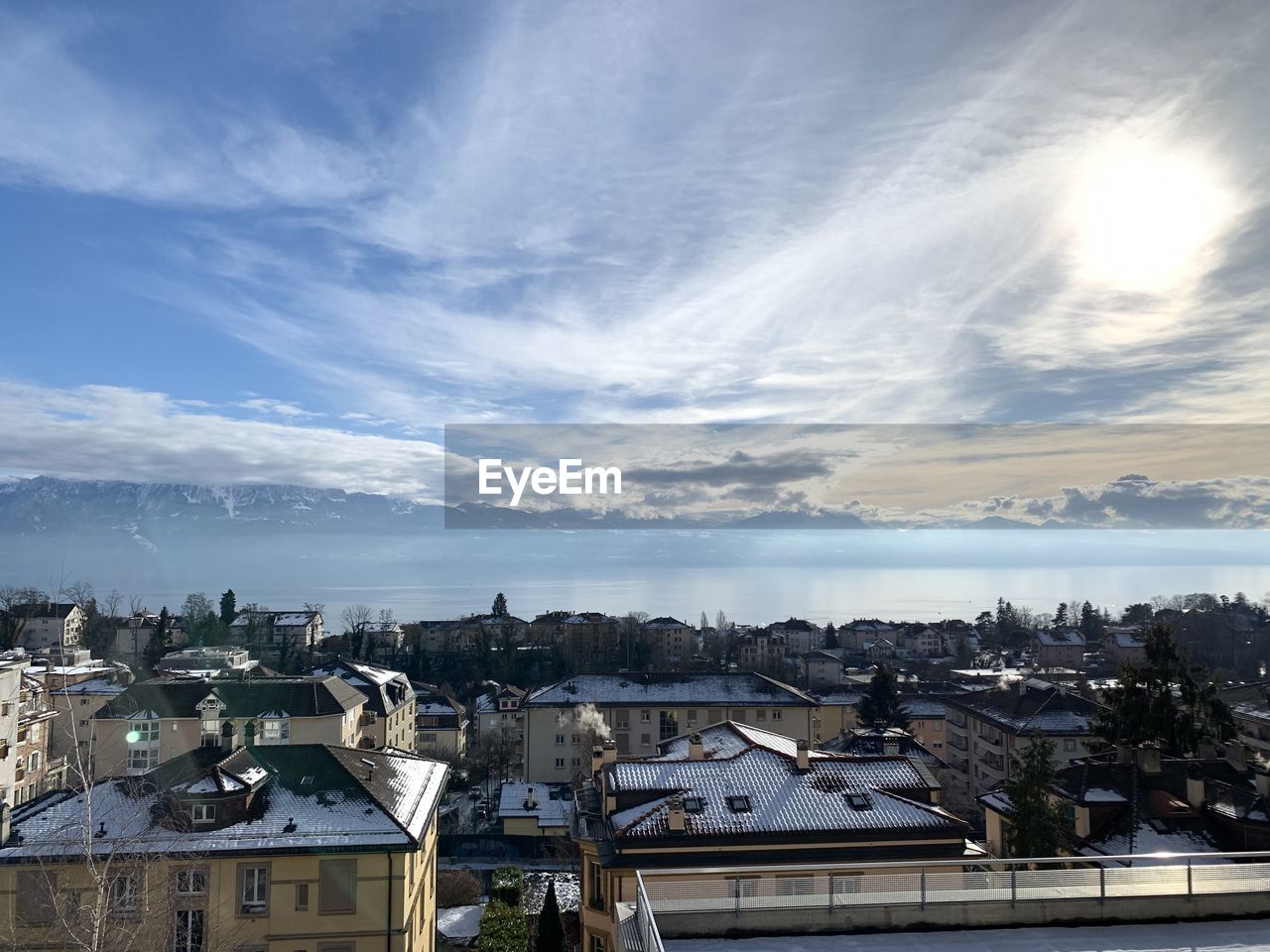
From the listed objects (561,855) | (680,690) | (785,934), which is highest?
(785,934)

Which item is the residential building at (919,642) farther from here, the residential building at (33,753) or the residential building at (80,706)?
the residential building at (33,753)

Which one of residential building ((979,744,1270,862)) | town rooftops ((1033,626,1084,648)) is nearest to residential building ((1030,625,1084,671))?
town rooftops ((1033,626,1084,648))

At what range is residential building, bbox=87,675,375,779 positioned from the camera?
3397cm

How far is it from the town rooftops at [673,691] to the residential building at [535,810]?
5725mm

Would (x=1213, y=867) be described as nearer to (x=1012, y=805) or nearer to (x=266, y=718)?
(x=1012, y=805)

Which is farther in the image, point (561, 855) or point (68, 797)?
point (561, 855)

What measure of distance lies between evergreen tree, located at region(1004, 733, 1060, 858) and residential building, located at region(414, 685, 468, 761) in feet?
128

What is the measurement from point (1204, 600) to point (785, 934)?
447 feet

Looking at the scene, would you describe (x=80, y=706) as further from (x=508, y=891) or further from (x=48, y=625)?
(x=48, y=625)

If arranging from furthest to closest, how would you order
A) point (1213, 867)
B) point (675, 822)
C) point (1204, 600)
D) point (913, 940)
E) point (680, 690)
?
point (1204, 600) < point (680, 690) < point (675, 822) < point (1213, 867) < point (913, 940)

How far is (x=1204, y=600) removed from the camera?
118062 millimetres

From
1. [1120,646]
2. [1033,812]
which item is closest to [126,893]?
[1033,812]

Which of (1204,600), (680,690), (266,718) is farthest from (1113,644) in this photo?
(266,718)

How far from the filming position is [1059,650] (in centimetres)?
9650
